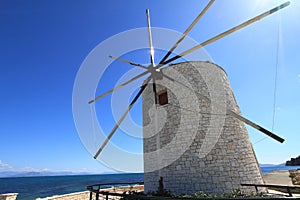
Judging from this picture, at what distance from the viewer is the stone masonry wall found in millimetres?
6137

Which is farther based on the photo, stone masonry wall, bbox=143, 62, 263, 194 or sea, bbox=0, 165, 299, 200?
sea, bbox=0, 165, 299, 200

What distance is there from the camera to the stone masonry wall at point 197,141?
242 inches

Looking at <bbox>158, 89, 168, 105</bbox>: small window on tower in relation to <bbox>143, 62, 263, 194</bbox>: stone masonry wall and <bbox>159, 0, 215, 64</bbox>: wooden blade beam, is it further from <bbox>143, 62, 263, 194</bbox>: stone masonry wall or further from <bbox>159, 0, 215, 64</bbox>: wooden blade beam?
<bbox>159, 0, 215, 64</bbox>: wooden blade beam

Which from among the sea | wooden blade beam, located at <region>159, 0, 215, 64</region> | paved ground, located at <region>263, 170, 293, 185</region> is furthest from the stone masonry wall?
the sea

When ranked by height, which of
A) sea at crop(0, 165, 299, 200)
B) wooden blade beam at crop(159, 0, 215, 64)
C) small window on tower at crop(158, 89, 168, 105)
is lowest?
sea at crop(0, 165, 299, 200)

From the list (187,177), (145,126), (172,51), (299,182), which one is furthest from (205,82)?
(299,182)

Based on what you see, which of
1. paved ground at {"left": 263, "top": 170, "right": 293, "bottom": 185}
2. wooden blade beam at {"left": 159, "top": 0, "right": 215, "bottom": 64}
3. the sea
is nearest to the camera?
wooden blade beam at {"left": 159, "top": 0, "right": 215, "bottom": 64}

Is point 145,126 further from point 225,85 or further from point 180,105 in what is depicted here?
point 225,85

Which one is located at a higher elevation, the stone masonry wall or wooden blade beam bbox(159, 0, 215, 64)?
wooden blade beam bbox(159, 0, 215, 64)

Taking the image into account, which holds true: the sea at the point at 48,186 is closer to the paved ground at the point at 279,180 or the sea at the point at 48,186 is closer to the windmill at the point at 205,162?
the windmill at the point at 205,162

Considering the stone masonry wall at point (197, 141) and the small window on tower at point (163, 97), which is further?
the small window on tower at point (163, 97)

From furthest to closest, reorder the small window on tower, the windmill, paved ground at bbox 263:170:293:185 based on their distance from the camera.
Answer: paved ground at bbox 263:170:293:185, the small window on tower, the windmill

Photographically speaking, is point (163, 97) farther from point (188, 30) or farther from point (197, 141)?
point (188, 30)

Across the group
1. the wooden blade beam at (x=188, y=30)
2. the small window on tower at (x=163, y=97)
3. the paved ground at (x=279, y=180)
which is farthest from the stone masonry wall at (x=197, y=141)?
the paved ground at (x=279, y=180)
